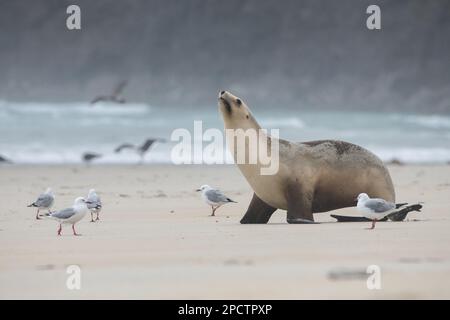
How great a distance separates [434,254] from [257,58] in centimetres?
3735

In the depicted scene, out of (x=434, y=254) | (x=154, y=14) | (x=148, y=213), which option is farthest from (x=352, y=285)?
(x=154, y=14)

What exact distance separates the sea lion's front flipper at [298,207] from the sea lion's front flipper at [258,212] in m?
0.42

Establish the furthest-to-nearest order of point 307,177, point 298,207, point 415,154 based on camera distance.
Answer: point 415,154, point 307,177, point 298,207

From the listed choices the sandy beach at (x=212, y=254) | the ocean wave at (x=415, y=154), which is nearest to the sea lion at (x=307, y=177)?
the sandy beach at (x=212, y=254)

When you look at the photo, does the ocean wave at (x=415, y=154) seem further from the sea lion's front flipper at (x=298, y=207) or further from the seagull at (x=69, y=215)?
the seagull at (x=69, y=215)

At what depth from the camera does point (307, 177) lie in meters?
11.7

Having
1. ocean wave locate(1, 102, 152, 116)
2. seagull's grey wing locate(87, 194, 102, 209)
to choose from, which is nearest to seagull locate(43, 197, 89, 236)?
seagull's grey wing locate(87, 194, 102, 209)

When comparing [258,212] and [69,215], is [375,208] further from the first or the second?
[69,215]

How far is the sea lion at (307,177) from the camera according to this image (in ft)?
38.1

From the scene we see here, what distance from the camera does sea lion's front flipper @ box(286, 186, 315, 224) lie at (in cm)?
1145

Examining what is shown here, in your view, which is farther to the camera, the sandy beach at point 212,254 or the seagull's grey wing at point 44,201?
the seagull's grey wing at point 44,201

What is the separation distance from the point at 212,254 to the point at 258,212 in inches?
118

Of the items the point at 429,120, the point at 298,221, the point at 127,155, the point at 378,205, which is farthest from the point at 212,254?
the point at 429,120
